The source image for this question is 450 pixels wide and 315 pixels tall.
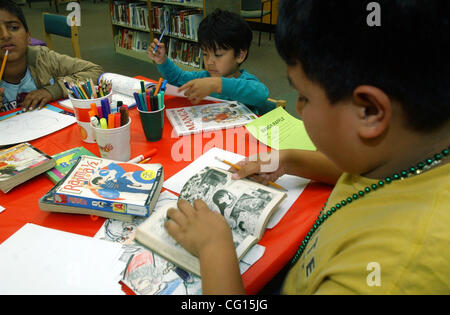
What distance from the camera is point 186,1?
12.0 ft

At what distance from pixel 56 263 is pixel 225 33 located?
1.26 metres

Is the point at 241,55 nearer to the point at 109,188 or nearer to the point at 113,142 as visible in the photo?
the point at 113,142

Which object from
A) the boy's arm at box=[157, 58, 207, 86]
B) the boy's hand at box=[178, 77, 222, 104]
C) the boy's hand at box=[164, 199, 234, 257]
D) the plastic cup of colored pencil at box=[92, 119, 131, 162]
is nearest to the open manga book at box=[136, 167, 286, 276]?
the boy's hand at box=[164, 199, 234, 257]

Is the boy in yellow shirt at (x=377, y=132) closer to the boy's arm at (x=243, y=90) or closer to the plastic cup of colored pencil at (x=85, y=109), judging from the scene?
the plastic cup of colored pencil at (x=85, y=109)

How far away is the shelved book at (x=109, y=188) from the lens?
2.07 ft

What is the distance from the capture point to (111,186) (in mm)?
677

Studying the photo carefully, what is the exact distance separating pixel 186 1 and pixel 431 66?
12.6ft

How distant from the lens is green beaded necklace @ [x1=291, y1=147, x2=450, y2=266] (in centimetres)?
43

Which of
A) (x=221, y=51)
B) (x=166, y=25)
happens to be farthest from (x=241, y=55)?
(x=166, y=25)

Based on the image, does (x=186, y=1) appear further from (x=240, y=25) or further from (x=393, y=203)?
(x=393, y=203)

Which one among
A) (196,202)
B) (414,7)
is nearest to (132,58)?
(196,202)

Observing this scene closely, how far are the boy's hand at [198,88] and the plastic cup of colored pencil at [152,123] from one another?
239mm

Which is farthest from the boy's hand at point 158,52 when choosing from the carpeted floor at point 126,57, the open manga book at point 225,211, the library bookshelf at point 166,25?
the library bookshelf at point 166,25

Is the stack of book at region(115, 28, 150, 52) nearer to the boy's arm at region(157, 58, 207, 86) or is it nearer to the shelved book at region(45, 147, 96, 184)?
the boy's arm at region(157, 58, 207, 86)
